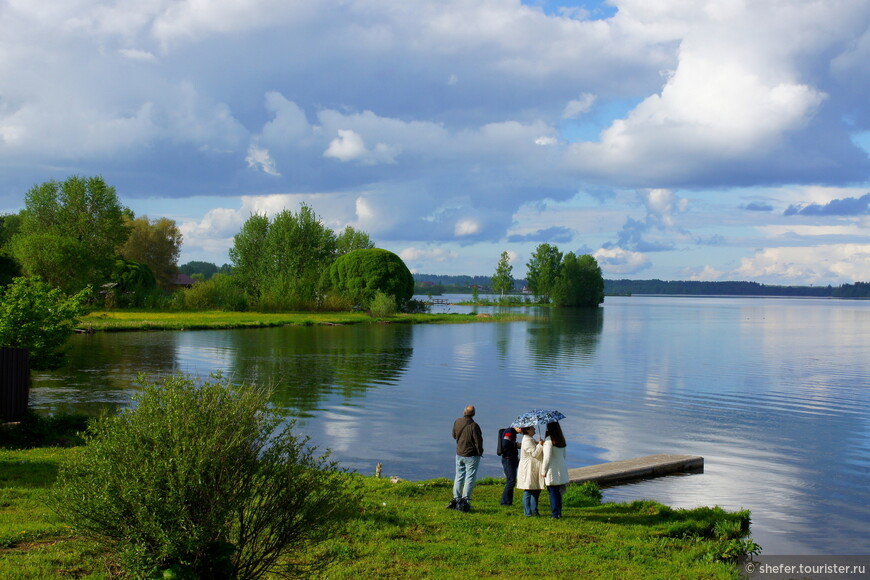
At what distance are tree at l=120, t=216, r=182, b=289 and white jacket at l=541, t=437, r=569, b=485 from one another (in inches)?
4245

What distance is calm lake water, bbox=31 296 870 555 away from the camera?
52.6 ft

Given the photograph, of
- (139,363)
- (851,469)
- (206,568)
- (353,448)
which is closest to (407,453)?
(353,448)

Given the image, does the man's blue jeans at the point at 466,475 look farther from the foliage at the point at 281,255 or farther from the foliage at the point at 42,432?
the foliage at the point at 281,255

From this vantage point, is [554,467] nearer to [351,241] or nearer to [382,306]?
[382,306]

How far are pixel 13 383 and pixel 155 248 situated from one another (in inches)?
4129

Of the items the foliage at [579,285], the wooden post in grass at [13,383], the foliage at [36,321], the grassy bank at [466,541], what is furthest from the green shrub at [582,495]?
the foliage at [579,285]

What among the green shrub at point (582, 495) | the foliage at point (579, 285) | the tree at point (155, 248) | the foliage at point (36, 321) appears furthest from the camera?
the foliage at point (579, 285)

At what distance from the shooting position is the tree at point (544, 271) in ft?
557

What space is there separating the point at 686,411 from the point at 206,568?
2431cm

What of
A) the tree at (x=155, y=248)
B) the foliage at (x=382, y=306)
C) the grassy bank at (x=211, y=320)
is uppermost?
the tree at (x=155, y=248)

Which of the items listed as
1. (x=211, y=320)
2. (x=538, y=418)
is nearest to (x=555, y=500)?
(x=538, y=418)

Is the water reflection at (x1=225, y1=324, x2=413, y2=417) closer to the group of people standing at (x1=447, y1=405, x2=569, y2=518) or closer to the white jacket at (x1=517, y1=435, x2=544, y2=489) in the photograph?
the group of people standing at (x1=447, y1=405, x2=569, y2=518)

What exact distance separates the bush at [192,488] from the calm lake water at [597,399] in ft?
28.9

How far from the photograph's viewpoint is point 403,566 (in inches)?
355
